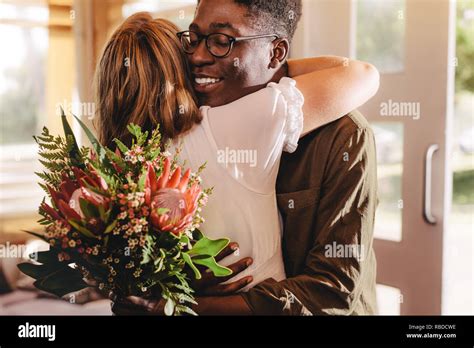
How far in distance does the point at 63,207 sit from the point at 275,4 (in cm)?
55

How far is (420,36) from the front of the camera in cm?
151

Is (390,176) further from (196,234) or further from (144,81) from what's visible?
(144,81)

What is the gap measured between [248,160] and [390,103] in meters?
0.63

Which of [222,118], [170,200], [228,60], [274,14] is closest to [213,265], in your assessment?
[170,200]

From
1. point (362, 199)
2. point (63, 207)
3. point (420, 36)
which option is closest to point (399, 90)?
point (420, 36)

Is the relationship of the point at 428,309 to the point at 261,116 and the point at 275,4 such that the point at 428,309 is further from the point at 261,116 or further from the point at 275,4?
the point at 275,4

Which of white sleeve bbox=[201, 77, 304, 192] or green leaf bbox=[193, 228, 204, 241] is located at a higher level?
white sleeve bbox=[201, 77, 304, 192]

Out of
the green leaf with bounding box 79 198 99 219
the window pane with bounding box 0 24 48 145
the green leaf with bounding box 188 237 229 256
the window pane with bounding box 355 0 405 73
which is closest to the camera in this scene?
the green leaf with bounding box 79 198 99 219

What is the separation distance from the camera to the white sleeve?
1.07 metres

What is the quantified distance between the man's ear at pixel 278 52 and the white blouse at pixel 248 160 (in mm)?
46

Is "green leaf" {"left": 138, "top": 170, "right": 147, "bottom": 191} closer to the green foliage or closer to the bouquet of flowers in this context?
the bouquet of flowers

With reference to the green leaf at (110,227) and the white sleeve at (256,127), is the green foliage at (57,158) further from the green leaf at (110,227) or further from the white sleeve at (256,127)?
the white sleeve at (256,127)

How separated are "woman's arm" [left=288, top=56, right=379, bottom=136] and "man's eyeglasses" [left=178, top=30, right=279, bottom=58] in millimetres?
121

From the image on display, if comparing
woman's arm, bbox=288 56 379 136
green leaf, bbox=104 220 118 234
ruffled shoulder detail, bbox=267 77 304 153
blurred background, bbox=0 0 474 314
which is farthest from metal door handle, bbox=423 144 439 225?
green leaf, bbox=104 220 118 234
